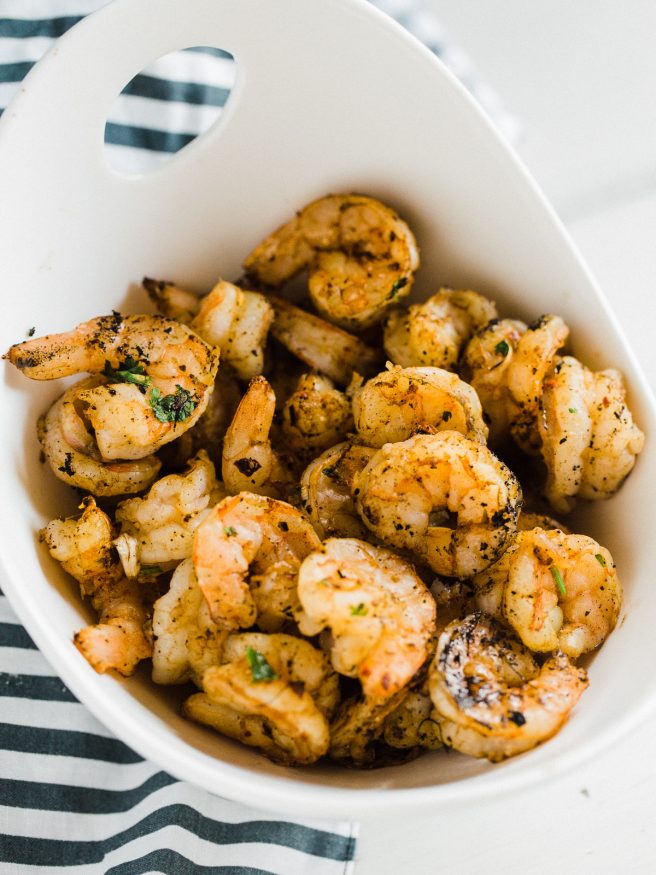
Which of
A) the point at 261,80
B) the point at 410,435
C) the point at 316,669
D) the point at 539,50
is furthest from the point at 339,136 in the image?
the point at 539,50

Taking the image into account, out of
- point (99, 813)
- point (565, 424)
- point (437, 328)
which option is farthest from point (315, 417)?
point (99, 813)

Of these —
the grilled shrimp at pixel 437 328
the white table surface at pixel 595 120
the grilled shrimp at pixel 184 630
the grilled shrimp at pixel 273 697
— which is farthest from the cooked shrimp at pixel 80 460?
the white table surface at pixel 595 120

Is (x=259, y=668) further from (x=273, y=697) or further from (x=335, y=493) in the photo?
(x=335, y=493)

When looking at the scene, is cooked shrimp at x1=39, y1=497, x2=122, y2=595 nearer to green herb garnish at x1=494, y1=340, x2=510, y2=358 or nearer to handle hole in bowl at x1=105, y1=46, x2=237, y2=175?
green herb garnish at x1=494, y1=340, x2=510, y2=358

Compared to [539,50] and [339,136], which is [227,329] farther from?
[539,50]

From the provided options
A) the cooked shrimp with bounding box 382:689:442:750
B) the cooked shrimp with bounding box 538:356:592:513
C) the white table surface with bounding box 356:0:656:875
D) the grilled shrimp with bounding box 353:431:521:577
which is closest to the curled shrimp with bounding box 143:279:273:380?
the grilled shrimp with bounding box 353:431:521:577
